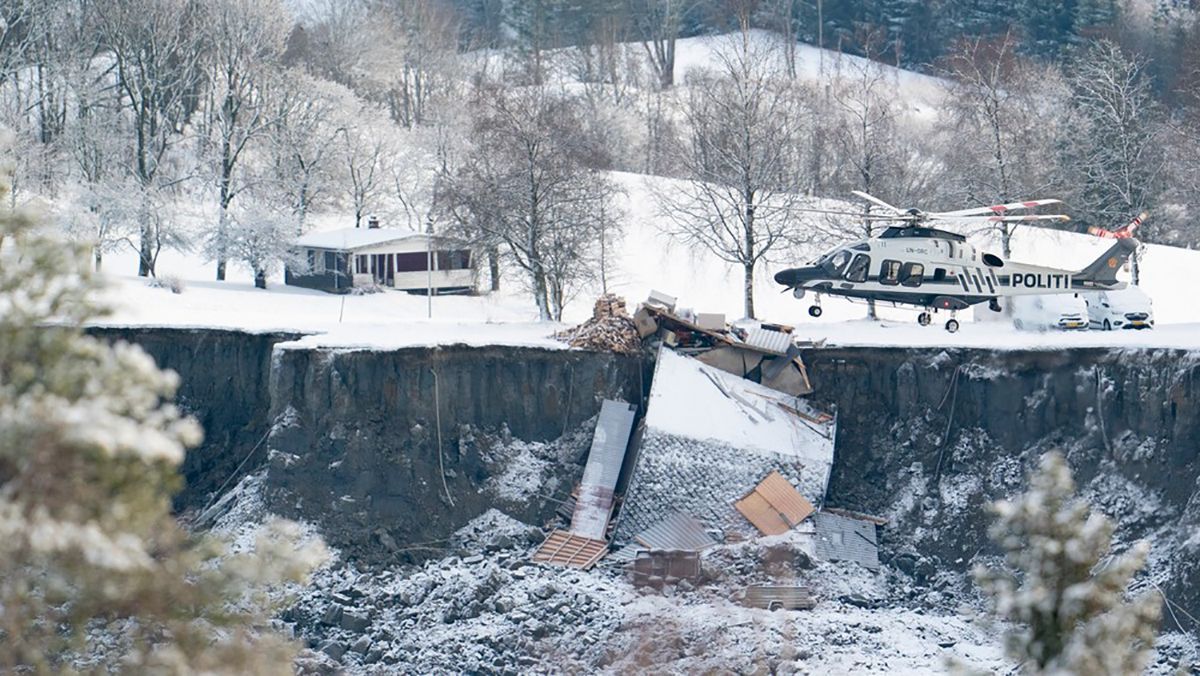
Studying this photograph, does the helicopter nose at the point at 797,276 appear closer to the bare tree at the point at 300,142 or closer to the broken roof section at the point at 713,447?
the broken roof section at the point at 713,447

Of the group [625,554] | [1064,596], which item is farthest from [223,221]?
[1064,596]

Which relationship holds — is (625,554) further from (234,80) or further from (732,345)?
(234,80)

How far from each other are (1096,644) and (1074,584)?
37 centimetres

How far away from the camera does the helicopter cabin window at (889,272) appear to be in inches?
1296

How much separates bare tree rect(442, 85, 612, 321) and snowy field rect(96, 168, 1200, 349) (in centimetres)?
288

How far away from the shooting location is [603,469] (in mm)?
31000

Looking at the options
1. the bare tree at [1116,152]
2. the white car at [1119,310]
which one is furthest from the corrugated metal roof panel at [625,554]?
the bare tree at [1116,152]

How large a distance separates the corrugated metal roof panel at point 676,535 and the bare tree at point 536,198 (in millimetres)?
13986

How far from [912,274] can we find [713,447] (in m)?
6.17

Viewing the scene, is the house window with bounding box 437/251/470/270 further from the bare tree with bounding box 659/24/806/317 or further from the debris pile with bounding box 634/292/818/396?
the debris pile with bounding box 634/292/818/396

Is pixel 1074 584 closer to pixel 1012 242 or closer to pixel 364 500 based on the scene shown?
pixel 364 500

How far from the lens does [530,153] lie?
140ft

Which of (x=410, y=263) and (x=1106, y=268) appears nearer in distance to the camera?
(x=1106, y=268)

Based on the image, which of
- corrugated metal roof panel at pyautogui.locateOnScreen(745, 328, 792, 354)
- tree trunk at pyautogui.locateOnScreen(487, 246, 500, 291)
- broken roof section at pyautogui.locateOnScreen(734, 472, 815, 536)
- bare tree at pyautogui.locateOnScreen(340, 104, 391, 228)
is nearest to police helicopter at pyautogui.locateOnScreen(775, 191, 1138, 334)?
corrugated metal roof panel at pyautogui.locateOnScreen(745, 328, 792, 354)
